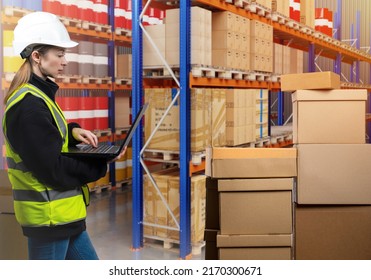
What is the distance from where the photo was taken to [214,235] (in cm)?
310

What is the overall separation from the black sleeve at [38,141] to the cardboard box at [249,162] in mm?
928

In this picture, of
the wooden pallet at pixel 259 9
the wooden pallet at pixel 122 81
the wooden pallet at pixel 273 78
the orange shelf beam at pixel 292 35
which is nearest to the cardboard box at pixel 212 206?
the orange shelf beam at pixel 292 35

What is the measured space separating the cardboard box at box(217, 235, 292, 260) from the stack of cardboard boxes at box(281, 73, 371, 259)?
0.57 ft

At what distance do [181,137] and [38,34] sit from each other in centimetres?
252

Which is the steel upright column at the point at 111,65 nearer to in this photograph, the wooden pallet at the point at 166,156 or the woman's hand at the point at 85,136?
the wooden pallet at the point at 166,156

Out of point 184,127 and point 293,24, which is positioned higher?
point 293,24

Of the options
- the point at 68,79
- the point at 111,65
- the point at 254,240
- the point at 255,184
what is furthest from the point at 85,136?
the point at 111,65

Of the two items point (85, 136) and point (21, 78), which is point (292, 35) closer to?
point (85, 136)

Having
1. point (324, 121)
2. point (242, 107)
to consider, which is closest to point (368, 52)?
point (242, 107)

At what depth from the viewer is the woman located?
228 centimetres

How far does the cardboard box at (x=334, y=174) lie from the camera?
312cm

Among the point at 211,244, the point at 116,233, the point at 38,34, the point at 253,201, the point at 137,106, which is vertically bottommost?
the point at 116,233

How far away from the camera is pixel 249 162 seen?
9.91 ft
